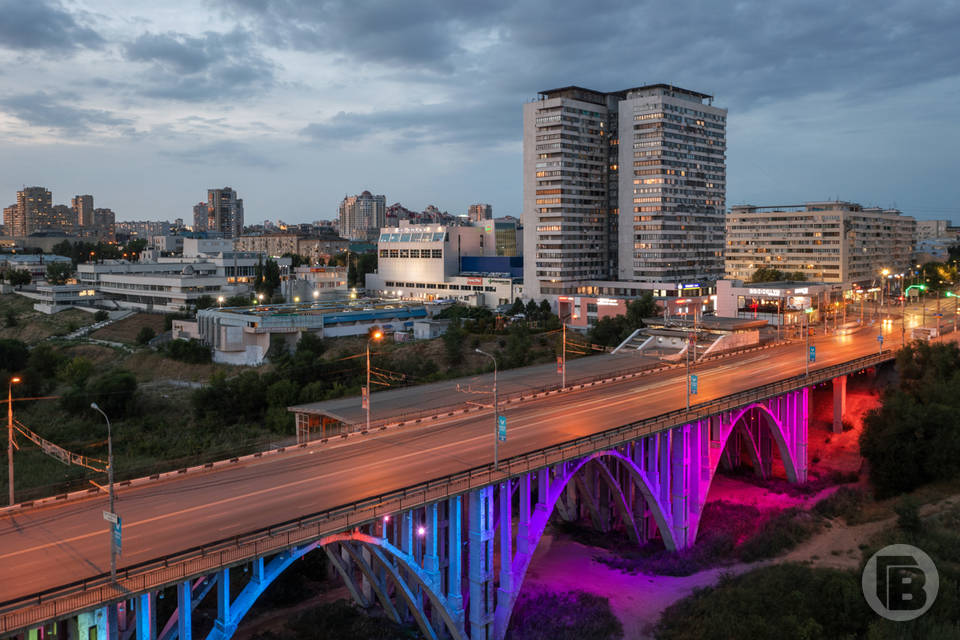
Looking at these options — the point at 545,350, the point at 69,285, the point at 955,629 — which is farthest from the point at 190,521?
the point at 69,285

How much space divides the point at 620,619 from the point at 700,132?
99.2 m

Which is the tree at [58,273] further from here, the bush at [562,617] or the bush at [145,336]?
the bush at [562,617]

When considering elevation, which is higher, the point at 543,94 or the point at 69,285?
the point at 543,94

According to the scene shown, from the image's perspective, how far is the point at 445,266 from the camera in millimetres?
133250

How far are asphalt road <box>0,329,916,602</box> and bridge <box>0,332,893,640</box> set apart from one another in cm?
8

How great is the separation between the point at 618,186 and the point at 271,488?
9967 cm

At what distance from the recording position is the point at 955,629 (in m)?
26.3

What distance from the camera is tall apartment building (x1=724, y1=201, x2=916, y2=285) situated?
15588 cm

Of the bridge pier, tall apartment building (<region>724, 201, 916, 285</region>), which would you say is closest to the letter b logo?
the bridge pier

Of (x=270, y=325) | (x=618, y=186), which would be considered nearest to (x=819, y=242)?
(x=618, y=186)

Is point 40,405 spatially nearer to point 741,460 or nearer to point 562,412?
point 562,412

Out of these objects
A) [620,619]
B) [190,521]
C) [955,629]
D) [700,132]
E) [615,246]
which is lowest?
[620,619]

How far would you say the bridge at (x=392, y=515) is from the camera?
20969 mm

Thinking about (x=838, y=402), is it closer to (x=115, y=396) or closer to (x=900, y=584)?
(x=900, y=584)
